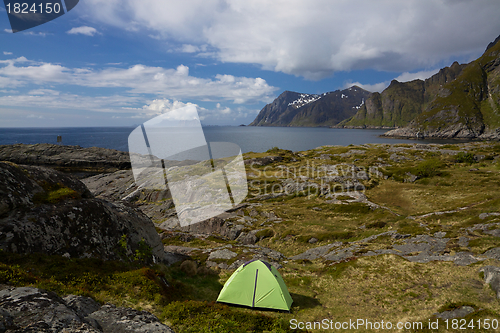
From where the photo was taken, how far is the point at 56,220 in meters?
14.3

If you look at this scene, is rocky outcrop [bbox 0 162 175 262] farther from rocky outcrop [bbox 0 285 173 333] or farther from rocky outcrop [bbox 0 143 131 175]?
rocky outcrop [bbox 0 143 131 175]

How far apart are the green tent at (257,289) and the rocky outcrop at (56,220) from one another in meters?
7.65

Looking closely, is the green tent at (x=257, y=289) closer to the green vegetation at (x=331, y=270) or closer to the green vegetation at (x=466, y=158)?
the green vegetation at (x=331, y=270)

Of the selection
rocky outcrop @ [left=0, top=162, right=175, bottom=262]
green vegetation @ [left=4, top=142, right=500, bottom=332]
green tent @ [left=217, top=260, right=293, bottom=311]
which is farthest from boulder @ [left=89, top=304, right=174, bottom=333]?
green tent @ [left=217, top=260, right=293, bottom=311]

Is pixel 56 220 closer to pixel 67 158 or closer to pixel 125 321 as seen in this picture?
pixel 125 321

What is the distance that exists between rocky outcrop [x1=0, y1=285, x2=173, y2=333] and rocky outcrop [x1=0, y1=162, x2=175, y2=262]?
17.9 ft

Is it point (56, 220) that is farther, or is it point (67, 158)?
point (67, 158)

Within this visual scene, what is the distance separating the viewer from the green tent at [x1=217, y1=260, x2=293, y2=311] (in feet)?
55.7

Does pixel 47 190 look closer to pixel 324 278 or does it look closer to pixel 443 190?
pixel 324 278

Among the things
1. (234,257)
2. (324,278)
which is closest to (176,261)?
(234,257)

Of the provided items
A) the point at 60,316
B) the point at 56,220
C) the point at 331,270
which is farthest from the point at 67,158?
the point at 60,316

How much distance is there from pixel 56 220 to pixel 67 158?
133907 millimetres

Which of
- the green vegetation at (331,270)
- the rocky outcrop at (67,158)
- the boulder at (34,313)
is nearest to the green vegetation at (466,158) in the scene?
the green vegetation at (331,270)

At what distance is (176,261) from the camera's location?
23875mm
